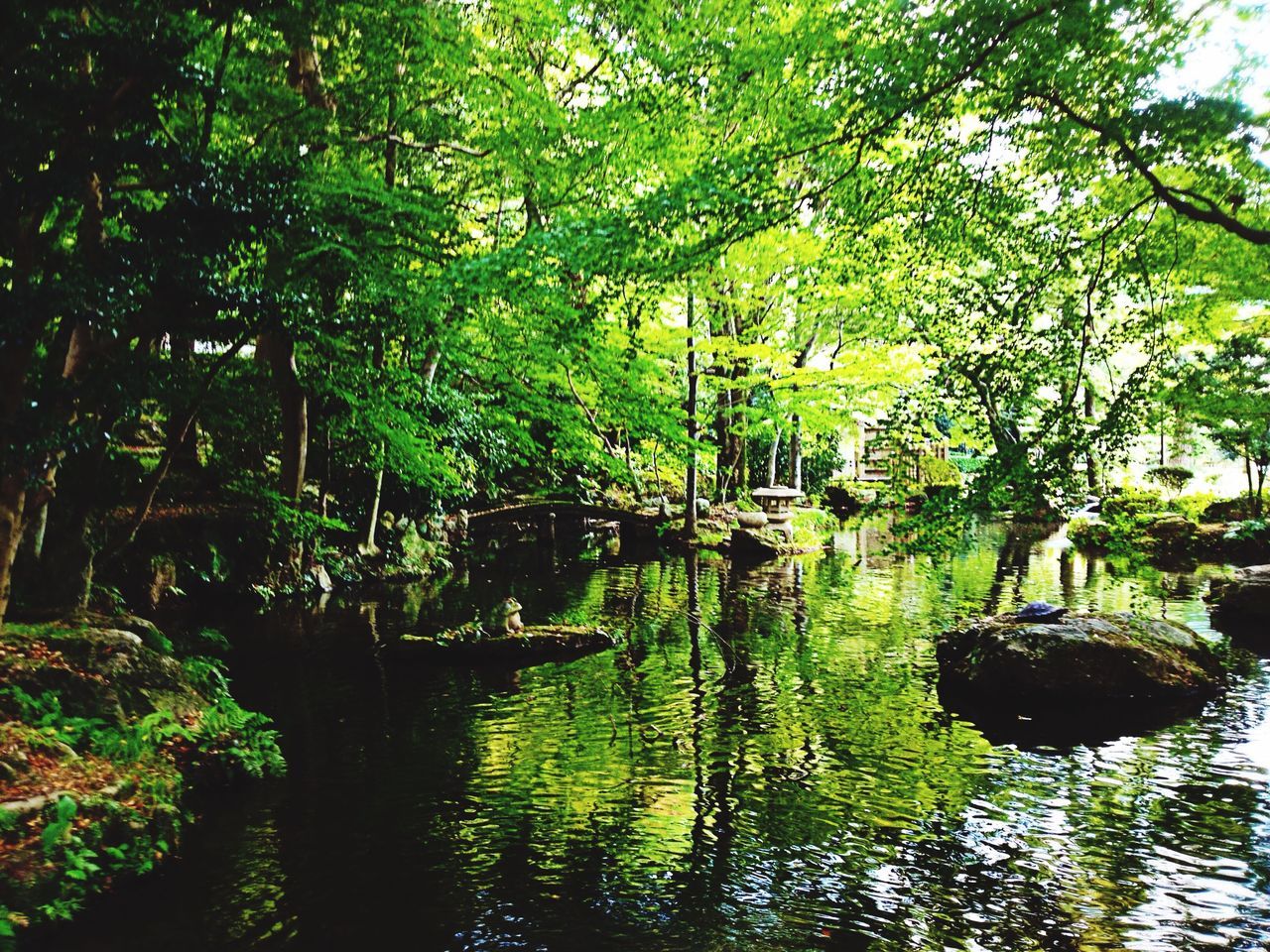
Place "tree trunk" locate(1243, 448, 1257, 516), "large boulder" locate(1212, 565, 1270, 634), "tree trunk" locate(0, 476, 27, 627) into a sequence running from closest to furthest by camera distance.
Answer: "tree trunk" locate(0, 476, 27, 627), "large boulder" locate(1212, 565, 1270, 634), "tree trunk" locate(1243, 448, 1257, 516)

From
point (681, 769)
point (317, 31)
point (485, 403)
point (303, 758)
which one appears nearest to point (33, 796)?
point (303, 758)

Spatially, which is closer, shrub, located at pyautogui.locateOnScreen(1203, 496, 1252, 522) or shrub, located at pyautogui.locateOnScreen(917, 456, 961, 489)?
shrub, located at pyautogui.locateOnScreen(917, 456, 961, 489)

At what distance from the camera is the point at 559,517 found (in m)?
25.8

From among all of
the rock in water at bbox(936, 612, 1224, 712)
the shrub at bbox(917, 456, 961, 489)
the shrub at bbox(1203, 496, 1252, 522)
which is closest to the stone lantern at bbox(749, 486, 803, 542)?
the shrub at bbox(917, 456, 961, 489)

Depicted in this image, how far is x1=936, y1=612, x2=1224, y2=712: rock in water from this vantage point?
902cm

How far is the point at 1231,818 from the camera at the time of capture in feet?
20.5

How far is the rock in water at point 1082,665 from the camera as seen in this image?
9.02 m

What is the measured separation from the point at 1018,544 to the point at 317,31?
72.5 ft

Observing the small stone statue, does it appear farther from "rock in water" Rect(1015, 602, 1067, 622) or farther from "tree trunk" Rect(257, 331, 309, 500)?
"rock in water" Rect(1015, 602, 1067, 622)

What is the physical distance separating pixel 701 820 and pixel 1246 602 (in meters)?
11.7

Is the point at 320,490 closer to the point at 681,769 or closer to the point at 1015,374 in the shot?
the point at 681,769

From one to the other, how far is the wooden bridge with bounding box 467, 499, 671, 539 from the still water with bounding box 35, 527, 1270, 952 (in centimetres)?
1028

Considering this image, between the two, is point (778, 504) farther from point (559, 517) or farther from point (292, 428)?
point (292, 428)

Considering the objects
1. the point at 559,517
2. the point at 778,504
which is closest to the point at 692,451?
the point at 559,517
